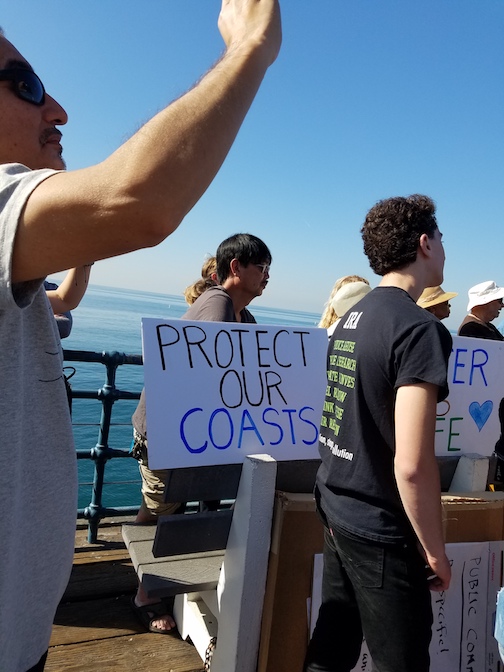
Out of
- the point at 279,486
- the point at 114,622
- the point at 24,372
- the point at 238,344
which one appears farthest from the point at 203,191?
the point at 114,622

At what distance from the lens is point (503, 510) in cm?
233

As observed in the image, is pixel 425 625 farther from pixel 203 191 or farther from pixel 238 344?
pixel 203 191

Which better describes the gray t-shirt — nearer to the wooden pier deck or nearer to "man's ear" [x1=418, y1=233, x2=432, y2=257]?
"man's ear" [x1=418, y1=233, x2=432, y2=257]

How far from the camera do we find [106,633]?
8.25 ft

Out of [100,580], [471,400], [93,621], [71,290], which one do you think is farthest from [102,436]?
[471,400]

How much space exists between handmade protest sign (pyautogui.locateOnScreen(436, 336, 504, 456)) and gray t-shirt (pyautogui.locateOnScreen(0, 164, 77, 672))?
1932 mm

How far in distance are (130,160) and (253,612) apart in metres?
1.80

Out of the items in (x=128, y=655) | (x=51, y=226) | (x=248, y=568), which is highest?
(x=51, y=226)

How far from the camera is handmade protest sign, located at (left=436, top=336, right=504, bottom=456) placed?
2.55 meters

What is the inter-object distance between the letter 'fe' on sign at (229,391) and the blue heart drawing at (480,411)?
85cm

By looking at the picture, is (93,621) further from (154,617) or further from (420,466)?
(420,466)

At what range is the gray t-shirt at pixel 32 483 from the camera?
3.09ft

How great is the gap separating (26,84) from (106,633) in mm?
2454

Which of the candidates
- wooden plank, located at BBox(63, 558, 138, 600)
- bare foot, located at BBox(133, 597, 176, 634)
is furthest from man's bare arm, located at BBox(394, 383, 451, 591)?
wooden plank, located at BBox(63, 558, 138, 600)
